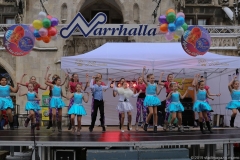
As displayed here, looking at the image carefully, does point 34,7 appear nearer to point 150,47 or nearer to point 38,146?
point 150,47

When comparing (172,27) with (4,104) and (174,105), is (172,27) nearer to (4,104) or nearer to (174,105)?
(174,105)

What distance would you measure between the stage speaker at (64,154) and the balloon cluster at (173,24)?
5408 mm


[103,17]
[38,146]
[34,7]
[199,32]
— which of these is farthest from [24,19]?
[38,146]

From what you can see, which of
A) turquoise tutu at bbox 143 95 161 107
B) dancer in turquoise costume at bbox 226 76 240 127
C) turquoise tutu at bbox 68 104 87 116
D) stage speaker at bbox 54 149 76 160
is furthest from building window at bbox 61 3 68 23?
stage speaker at bbox 54 149 76 160

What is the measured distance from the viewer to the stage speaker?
9383 mm

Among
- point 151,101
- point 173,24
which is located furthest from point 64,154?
point 173,24

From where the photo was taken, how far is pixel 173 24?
12.2m

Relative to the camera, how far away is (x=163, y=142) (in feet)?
28.8

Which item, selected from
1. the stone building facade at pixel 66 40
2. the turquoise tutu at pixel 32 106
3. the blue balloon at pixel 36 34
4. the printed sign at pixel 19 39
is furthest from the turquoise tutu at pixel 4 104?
the stone building facade at pixel 66 40

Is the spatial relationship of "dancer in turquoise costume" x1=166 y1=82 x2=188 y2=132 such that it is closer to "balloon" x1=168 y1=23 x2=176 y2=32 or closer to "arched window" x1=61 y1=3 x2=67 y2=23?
"balloon" x1=168 y1=23 x2=176 y2=32

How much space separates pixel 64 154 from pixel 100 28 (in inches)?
196

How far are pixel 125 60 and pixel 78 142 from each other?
4.78m

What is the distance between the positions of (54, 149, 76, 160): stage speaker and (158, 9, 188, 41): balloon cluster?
5.41 meters

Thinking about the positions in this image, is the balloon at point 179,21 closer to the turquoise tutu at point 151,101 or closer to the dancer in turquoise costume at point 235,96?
the turquoise tutu at point 151,101
